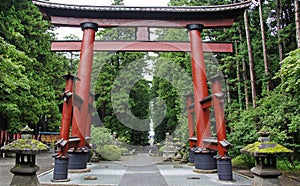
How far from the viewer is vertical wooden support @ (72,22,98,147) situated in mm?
8359

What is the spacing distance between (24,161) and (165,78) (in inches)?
534

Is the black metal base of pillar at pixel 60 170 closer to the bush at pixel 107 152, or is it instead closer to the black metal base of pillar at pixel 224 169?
the black metal base of pillar at pixel 224 169

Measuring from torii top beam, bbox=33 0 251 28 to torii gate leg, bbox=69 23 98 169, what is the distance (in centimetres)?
43

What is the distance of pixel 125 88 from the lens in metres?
19.3

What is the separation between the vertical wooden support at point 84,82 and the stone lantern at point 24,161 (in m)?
3.60

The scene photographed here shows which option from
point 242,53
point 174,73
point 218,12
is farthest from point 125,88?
point 218,12

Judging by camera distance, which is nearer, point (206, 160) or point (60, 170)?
point (60, 170)

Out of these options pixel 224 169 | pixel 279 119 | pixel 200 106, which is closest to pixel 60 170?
pixel 224 169

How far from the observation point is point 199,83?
900 centimetres

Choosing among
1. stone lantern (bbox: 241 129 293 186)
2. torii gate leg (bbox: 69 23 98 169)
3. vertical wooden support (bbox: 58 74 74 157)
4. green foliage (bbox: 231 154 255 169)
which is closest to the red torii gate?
torii gate leg (bbox: 69 23 98 169)

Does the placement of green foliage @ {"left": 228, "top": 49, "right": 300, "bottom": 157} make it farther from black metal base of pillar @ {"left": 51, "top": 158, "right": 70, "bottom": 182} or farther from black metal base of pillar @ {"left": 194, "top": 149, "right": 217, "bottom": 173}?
black metal base of pillar @ {"left": 51, "top": 158, "right": 70, "bottom": 182}

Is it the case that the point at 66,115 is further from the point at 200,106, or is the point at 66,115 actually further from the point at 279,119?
the point at 279,119

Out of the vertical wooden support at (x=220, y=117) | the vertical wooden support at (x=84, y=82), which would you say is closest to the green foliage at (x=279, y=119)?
the vertical wooden support at (x=220, y=117)

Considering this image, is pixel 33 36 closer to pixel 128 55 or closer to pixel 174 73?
pixel 128 55
